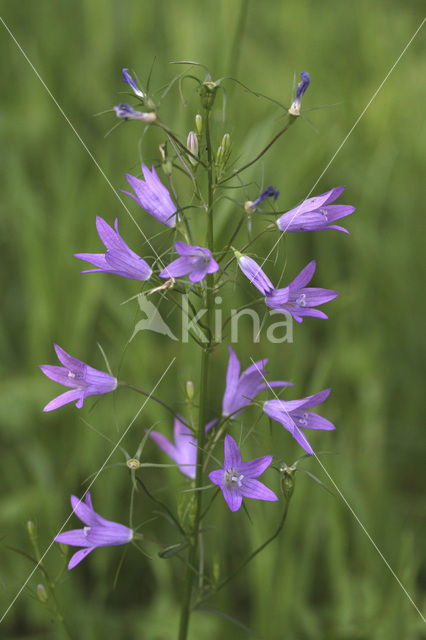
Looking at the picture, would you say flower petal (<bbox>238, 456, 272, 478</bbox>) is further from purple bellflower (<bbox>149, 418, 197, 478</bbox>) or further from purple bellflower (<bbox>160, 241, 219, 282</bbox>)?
purple bellflower (<bbox>149, 418, 197, 478</bbox>)

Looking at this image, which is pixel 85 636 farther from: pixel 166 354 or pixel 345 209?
pixel 345 209

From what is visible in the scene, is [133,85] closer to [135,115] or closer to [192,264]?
[135,115]

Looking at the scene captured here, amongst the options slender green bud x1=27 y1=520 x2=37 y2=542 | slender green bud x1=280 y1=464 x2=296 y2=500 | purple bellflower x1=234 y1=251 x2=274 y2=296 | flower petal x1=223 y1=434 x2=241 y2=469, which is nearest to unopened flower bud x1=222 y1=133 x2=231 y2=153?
purple bellflower x1=234 y1=251 x2=274 y2=296

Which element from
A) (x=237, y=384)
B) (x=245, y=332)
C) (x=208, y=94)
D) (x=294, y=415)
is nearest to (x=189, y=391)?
(x=237, y=384)

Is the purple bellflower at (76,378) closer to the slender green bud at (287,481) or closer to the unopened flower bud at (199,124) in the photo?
the slender green bud at (287,481)

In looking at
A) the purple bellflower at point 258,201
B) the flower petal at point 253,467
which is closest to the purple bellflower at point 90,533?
the flower petal at point 253,467

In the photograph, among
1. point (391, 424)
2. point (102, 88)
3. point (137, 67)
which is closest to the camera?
point (391, 424)

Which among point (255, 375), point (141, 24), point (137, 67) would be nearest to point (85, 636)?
point (255, 375)
